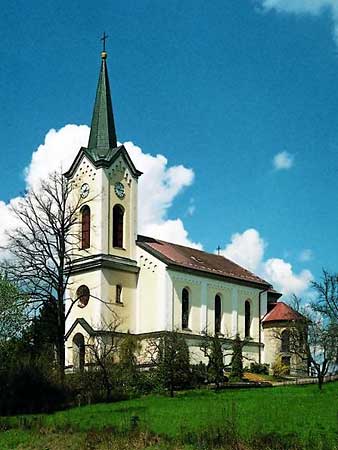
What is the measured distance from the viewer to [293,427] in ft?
74.5

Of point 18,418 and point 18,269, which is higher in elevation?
point 18,269

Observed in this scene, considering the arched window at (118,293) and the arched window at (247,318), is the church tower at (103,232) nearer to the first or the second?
the arched window at (118,293)

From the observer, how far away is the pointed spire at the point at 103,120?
173 feet

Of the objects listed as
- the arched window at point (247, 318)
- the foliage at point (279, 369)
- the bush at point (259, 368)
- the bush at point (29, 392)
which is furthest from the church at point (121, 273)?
the bush at point (29, 392)

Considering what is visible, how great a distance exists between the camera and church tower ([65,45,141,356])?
160 ft

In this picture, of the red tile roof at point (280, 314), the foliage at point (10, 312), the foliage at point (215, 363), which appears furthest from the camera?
the red tile roof at point (280, 314)

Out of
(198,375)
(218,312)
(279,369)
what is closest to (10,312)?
(198,375)

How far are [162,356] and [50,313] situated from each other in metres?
7.13

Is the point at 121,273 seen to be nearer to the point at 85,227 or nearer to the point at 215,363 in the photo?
the point at 85,227

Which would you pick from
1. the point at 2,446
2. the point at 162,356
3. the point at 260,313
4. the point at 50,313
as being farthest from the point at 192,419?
the point at 260,313

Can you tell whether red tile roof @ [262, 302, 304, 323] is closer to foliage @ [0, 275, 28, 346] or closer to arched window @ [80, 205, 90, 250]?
arched window @ [80, 205, 90, 250]

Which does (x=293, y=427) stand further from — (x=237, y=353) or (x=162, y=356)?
(x=237, y=353)

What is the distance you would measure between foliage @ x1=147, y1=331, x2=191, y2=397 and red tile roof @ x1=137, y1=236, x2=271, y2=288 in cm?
960

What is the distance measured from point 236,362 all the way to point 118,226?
39.5 ft
